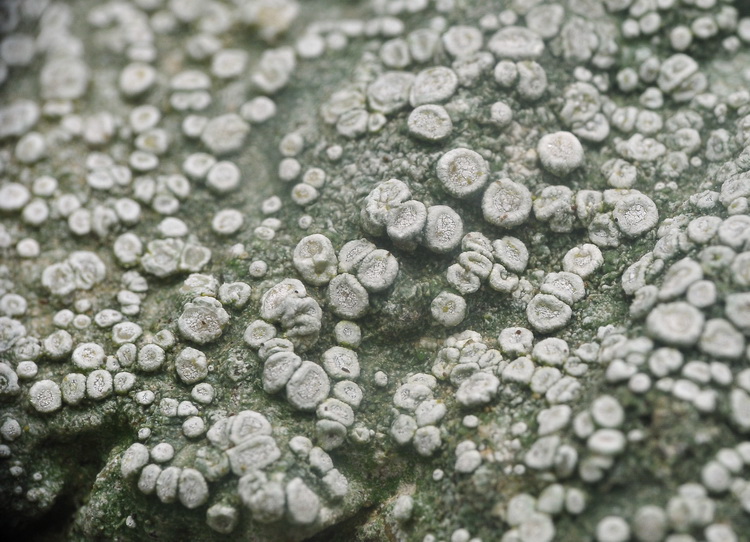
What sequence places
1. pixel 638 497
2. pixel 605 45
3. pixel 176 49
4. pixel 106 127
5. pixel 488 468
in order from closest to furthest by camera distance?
pixel 638 497, pixel 488 468, pixel 605 45, pixel 106 127, pixel 176 49

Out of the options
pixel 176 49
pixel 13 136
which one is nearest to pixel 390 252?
pixel 176 49

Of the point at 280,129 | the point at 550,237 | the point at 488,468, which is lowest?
the point at 488,468

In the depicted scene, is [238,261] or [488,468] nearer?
[488,468]

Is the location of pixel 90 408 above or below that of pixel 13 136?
below

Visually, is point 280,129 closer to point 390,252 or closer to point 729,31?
point 390,252

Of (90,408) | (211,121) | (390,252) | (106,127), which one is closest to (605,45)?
(390,252)

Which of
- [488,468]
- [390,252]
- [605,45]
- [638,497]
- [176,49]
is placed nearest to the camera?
[638,497]
